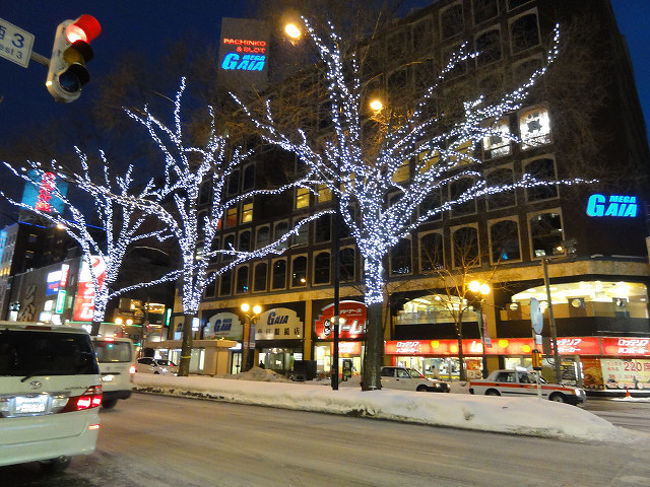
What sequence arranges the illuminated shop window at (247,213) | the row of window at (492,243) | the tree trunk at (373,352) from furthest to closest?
the illuminated shop window at (247,213) < the row of window at (492,243) < the tree trunk at (373,352)

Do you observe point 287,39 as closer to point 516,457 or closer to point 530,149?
point 516,457

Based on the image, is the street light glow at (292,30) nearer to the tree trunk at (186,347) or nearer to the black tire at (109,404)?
the black tire at (109,404)

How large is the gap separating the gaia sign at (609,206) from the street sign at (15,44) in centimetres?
2785

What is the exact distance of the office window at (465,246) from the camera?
29219 mm

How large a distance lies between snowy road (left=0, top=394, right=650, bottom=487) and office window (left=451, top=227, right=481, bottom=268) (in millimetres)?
20456

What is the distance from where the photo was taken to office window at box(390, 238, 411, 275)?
107 ft

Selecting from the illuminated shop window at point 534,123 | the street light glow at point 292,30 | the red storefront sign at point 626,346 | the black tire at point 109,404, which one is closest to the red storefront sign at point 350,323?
the red storefront sign at point 626,346

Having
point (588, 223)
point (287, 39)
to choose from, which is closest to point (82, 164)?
point (287, 39)

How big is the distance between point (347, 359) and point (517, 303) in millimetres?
13232

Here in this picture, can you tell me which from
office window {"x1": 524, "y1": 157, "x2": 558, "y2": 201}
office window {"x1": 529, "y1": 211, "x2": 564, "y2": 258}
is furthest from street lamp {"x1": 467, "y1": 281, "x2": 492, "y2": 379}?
office window {"x1": 524, "y1": 157, "x2": 558, "y2": 201}

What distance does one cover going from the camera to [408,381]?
76.7 feet

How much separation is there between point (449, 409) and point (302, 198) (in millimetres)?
30722

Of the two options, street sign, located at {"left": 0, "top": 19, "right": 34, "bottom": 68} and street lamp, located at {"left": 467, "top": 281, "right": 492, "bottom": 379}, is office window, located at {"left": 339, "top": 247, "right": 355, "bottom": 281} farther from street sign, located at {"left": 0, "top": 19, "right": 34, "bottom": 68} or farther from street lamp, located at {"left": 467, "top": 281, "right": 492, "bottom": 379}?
street sign, located at {"left": 0, "top": 19, "right": 34, "bottom": 68}

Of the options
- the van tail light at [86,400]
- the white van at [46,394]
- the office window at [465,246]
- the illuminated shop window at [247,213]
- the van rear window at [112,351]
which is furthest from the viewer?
the illuminated shop window at [247,213]
